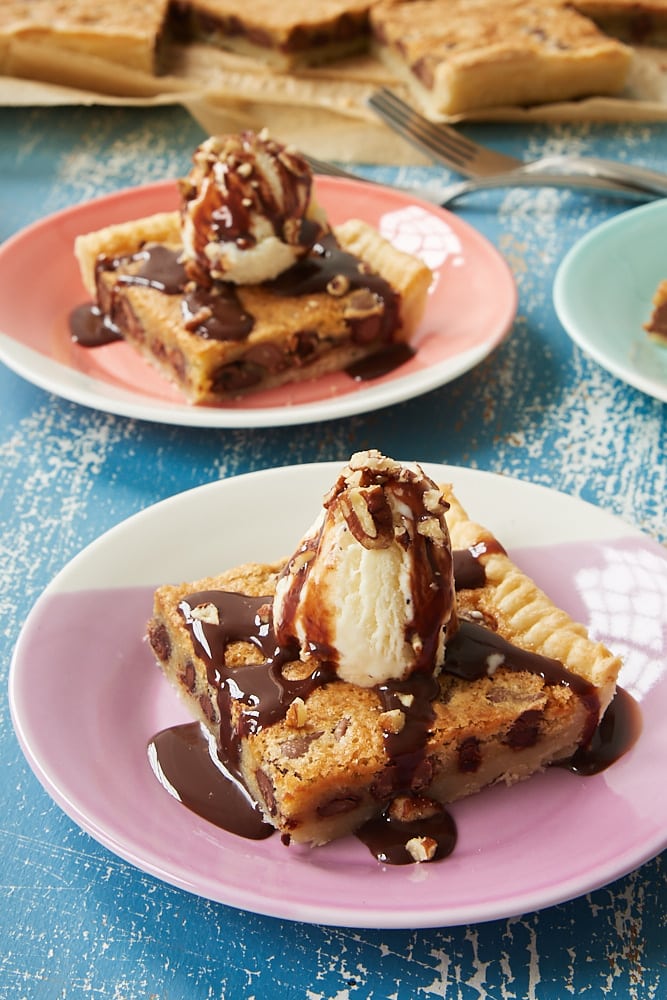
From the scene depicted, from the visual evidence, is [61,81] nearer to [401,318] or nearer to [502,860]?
[401,318]

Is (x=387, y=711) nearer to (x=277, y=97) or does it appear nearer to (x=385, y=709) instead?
(x=385, y=709)

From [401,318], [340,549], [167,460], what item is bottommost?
[167,460]

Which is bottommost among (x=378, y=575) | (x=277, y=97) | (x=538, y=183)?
(x=277, y=97)

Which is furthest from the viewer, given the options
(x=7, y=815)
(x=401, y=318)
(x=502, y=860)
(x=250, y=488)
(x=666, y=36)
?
(x=666, y=36)

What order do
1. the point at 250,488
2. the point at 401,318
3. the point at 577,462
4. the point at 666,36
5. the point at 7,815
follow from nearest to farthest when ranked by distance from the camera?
the point at 7,815
the point at 250,488
the point at 577,462
the point at 401,318
the point at 666,36

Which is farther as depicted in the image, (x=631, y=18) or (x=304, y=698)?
(x=631, y=18)

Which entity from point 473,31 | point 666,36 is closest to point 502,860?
point 473,31

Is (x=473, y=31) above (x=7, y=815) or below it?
above

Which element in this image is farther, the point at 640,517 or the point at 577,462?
the point at 577,462

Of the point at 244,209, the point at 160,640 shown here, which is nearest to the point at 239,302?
the point at 244,209
